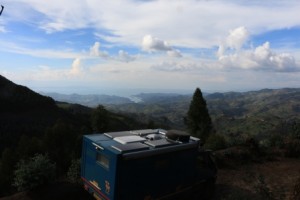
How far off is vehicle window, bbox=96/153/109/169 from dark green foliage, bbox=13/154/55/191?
10.6 feet

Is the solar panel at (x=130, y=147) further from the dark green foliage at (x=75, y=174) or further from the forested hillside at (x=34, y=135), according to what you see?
the dark green foliage at (x=75, y=174)

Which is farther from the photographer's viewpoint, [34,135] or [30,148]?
[34,135]

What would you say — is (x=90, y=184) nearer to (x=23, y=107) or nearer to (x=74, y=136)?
(x=74, y=136)

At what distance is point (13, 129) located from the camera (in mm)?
89562

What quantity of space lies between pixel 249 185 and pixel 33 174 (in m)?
10.4

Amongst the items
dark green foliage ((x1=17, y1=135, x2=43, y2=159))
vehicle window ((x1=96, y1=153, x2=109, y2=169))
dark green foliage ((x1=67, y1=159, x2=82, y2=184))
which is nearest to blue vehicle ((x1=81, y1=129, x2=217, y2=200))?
vehicle window ((x1=96, y1=153, x2=109, y2=169))

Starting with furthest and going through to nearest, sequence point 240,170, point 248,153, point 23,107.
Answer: point 23,107, point 248,153, point 240,170

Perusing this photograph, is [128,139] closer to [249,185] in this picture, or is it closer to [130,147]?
[130,147]

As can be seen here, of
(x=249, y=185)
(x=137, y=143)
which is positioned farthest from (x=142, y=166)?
(x=249, y=185)

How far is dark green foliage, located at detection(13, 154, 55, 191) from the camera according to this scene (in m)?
11.8

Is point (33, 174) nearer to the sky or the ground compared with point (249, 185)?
nearer to the sky

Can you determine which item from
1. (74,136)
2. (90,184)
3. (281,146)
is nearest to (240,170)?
(281,146)

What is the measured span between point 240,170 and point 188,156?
7435 millimetres

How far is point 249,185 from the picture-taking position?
14852 mm
